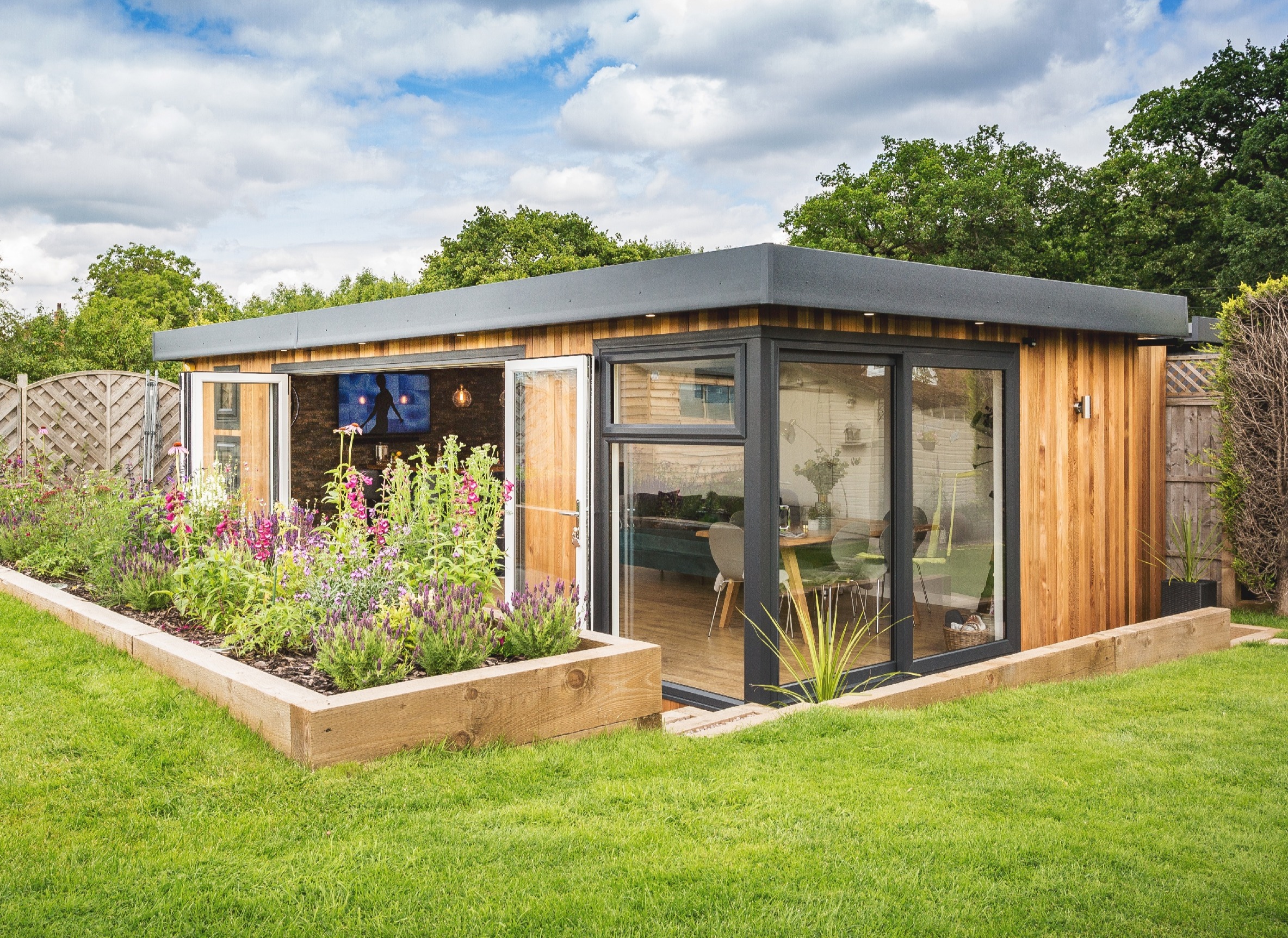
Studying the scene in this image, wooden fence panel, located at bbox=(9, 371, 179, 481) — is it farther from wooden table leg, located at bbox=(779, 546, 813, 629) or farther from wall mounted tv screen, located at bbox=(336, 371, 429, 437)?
wooden table leg, located at bbox=(779, 546, 813, 629)

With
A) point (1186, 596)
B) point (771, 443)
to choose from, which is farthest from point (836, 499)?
point (1186, 596)

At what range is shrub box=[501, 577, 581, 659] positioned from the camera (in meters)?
4.29

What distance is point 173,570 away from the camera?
5062 mm

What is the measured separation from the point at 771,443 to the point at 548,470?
1.69 metres

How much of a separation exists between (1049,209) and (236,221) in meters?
21.7

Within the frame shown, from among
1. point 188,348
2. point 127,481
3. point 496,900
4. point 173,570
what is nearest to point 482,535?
point 173,570

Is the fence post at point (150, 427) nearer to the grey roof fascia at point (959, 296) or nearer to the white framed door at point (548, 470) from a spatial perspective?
the white framed door at point (548, 470)

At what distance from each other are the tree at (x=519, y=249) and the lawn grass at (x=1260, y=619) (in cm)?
2402

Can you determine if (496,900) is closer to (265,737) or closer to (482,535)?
(265,737)

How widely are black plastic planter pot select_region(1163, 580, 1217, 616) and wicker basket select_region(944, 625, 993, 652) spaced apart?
1934 millimetres

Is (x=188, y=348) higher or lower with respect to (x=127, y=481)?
higher

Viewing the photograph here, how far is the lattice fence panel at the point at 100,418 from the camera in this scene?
11609mm

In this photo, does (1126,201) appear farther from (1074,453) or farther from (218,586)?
(218,586)


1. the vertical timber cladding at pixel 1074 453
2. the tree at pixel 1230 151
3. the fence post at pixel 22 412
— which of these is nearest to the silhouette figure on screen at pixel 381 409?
the fence post at pixel 22 412
